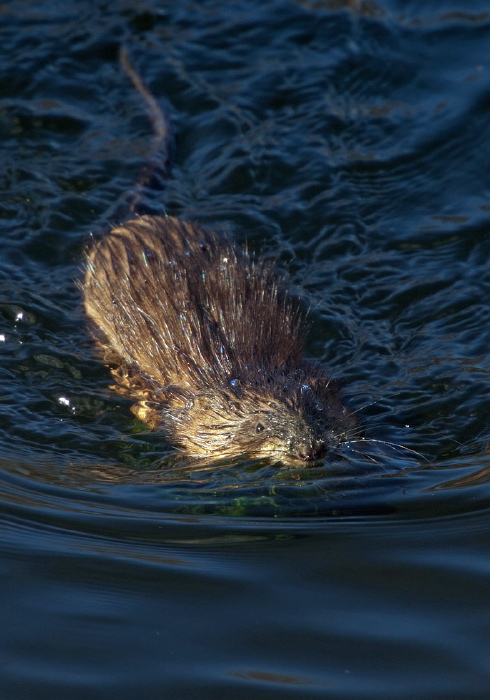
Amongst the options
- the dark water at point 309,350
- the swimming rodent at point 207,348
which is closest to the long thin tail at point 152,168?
the dark water at point 309,350

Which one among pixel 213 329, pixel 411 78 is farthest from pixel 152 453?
pixel 411 78

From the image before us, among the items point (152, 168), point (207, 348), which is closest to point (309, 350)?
point (207, 348)

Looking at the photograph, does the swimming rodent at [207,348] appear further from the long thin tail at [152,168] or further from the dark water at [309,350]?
the long thin tail at [152,168]

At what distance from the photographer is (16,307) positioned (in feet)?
18.6

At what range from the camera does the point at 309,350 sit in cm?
563

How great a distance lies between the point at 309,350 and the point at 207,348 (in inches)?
36.6

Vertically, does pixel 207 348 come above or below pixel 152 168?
below

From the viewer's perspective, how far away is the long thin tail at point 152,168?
6.40 metres

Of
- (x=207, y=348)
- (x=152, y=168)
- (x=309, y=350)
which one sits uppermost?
(x=152, y=168)

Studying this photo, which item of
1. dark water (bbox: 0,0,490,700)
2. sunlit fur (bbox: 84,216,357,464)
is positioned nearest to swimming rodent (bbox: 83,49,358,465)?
sunlit fur (bbox: 84,216,357,464)

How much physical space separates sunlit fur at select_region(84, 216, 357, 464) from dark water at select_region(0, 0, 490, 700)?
A: 0.15m

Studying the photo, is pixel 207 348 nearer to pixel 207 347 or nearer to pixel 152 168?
pixel 207 347

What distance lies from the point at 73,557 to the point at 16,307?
90.5 inches

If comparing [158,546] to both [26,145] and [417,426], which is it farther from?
[26,145]
